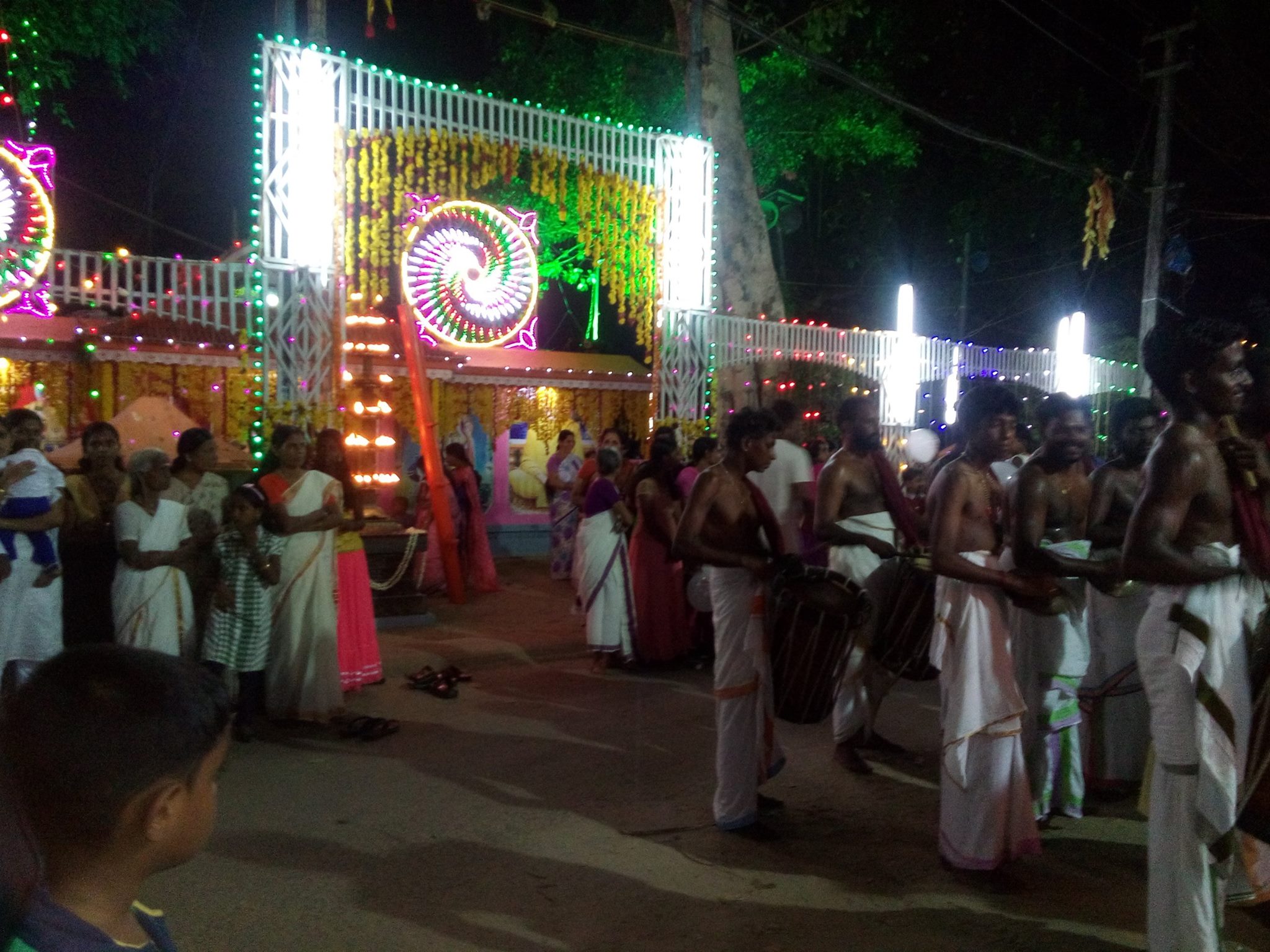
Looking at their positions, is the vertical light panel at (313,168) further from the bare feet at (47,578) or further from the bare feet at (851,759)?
the bare feet at (851,759)

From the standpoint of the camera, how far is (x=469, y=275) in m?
16.0

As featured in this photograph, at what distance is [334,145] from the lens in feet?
32.9

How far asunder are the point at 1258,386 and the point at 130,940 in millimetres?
4533

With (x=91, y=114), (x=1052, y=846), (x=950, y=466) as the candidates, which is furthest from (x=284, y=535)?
(x=91, y=114)

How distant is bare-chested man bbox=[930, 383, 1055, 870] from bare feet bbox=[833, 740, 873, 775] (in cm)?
136

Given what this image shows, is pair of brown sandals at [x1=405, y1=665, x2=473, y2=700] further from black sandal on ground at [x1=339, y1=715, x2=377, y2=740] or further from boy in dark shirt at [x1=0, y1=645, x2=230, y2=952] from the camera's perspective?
boy in dark shirt at [x1=0, y1=645, x2=230, y2=952]

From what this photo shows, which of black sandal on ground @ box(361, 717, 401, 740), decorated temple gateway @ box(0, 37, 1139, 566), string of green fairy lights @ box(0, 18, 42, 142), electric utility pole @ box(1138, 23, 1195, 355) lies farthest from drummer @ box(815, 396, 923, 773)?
string of green fairy lights @ box(0, 18, 42, 142)

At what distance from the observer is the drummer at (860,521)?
5703 millimetres

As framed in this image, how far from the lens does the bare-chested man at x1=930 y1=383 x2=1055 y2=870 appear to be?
4227 millimetres

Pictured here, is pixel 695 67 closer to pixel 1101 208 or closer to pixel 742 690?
pixel 1101 208

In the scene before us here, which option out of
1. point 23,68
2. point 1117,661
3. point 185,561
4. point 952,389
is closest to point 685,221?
point 952,389

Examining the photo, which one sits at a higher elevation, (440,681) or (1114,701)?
(1114,701)

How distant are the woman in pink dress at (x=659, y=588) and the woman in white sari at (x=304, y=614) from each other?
2.49 metres

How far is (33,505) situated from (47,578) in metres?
0.40
